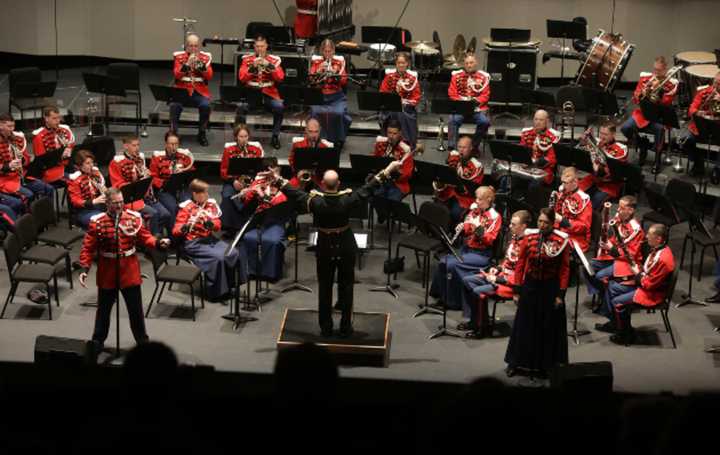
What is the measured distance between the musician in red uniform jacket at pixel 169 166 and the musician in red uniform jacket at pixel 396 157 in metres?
2.33

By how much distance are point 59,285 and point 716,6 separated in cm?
1302

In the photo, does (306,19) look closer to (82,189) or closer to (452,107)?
(452,107)

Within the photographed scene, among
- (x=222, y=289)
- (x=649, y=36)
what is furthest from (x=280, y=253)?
(x=649, y=36)

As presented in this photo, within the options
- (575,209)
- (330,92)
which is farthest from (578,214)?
(330,92)

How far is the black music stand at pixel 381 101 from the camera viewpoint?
45.4 ft

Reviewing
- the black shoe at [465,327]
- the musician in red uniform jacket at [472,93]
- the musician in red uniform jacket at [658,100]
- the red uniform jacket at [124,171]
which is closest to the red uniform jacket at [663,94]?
the musician in red uniform jacket at [658,100]

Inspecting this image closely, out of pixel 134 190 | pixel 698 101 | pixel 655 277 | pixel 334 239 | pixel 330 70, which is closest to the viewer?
pixel 334 239

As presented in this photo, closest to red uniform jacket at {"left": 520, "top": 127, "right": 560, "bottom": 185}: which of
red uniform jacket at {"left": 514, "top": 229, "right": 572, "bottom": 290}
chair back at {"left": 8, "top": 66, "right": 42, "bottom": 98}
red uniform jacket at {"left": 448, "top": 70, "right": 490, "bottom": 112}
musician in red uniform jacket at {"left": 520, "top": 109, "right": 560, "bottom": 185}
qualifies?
musician in red uniform jacket at {"left": 520, "top": 109, "right": 560, "bottom": 185}

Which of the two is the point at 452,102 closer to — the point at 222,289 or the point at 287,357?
the point at 222,289

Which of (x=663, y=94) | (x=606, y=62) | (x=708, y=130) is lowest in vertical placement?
(x=708, y=130)

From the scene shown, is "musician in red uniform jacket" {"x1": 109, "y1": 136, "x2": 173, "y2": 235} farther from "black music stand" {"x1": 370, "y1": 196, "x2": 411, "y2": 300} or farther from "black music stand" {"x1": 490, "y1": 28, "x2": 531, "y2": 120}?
"black music stand" {"x1": 490, "y1": 28, "x2": 531, "y2": 120}

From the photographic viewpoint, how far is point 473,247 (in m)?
11.4

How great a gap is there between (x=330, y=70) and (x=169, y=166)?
10.1 feet

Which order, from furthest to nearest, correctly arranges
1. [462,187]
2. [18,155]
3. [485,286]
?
[18,155] < [462,187] < [485,286]
